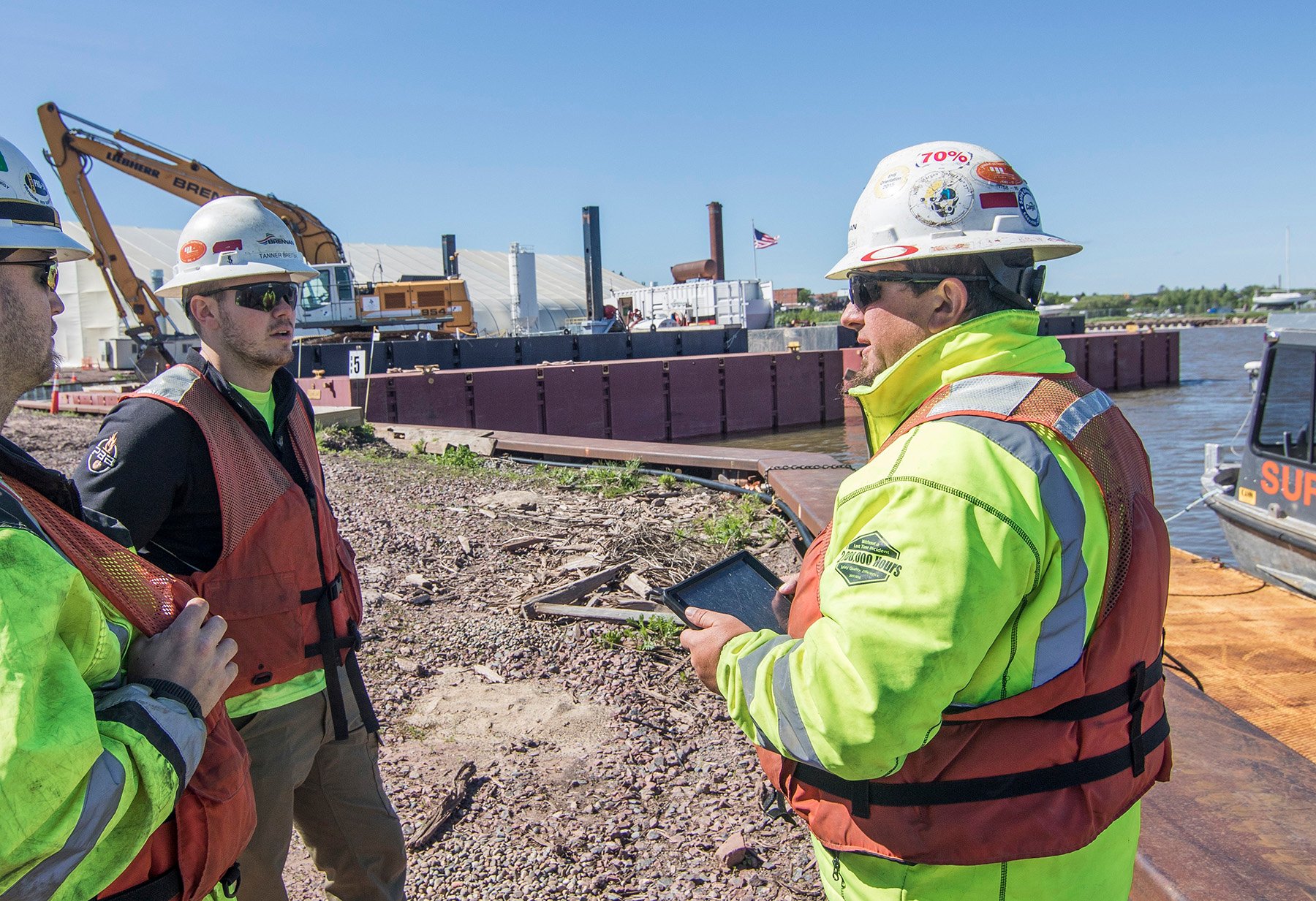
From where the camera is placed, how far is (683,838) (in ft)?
10.7

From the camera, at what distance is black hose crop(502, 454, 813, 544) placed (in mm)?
5980

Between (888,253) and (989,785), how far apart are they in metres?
0.98

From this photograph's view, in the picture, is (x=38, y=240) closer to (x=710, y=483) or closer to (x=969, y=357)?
(x=969, y=357)

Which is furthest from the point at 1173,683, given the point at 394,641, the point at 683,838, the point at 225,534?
the point at 394,641

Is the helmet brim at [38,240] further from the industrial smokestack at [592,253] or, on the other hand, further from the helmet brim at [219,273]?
the industrial smokestack at [592,253]

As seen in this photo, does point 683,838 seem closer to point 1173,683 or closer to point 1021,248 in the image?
point 1173,683

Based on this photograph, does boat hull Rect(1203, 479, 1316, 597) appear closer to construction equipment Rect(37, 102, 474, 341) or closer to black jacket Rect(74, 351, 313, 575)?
black jacket Rect(74, 351, 313, 575)

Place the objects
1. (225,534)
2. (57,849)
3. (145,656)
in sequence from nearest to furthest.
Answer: (57,849) < (145,656) < (225,534)

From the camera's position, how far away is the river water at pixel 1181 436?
42.9 feet

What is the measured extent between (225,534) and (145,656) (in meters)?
0.98

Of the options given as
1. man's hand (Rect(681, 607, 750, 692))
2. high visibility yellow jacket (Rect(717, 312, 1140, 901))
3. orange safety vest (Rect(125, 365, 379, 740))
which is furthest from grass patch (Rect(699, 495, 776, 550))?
high visibility yellow jacket (Rect(717, 312, 1140, 901))

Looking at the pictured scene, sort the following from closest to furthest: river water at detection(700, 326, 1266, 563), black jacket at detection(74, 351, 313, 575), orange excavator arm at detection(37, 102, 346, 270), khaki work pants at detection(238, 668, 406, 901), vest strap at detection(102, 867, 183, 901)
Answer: vest strap at detection(102, 867, 183, 901), black jacket at detection(74, 351, 313, 575), khaki work pants at detection(238, 668, 406, 901), river water at detection(700, 326, 1266, 563), orange excavator arm at detection(37, 102, 346, 270)

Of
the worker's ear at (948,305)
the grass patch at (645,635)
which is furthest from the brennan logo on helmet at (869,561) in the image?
the grass patch at (645,635)

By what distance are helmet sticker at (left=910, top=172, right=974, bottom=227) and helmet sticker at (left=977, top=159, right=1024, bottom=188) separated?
50 mm
